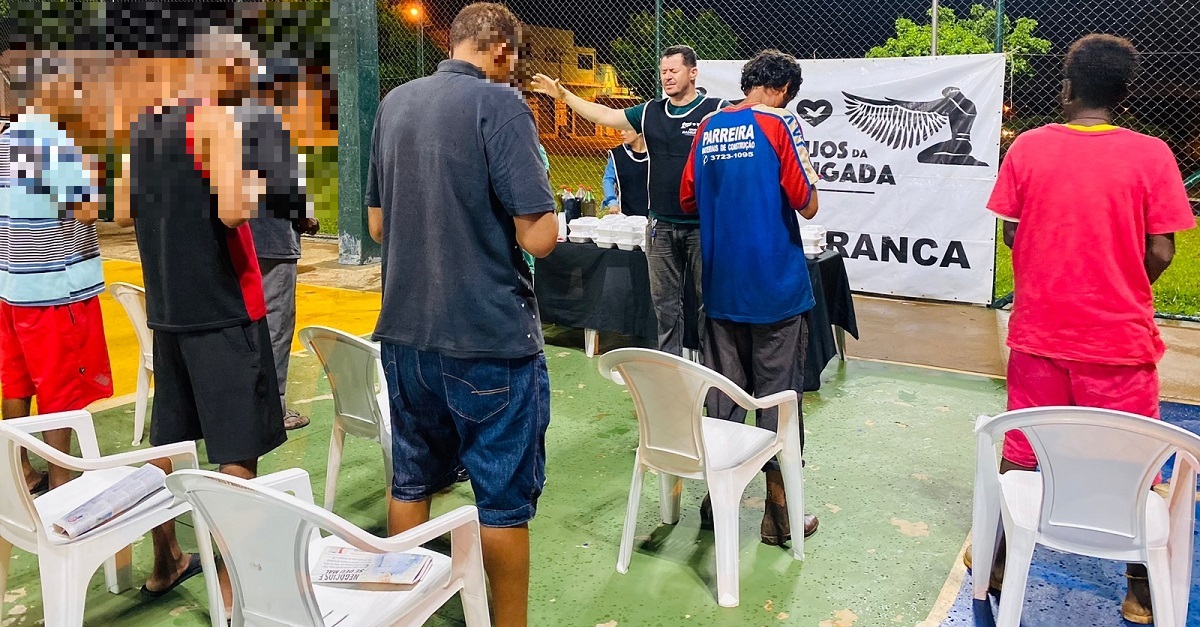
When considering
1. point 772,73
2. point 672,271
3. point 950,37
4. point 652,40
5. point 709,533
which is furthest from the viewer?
point 950,37

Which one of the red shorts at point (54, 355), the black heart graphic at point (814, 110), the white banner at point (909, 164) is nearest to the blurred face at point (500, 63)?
the red shorts at point (54, 355)

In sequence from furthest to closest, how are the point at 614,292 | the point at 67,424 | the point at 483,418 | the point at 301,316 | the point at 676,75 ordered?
the point at 301,316 → the point at 614,292 → the point at 676,75 → the point at 67,424 → the point at 483,418

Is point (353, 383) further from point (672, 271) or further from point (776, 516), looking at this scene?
point (672, 271)

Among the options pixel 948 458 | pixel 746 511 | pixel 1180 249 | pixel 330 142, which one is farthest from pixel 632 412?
pixel 1180 249

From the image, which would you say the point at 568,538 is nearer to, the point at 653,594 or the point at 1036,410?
the point at 653,594

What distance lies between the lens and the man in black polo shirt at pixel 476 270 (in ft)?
7.06

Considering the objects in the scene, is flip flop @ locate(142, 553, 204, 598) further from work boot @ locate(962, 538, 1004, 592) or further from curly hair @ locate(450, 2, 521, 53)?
work boot @ locate(962, 538, 1004, 592)

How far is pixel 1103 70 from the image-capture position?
2.58 m

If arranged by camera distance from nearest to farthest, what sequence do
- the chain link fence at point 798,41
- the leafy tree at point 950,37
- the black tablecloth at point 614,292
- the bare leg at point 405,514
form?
the bare leg at point 405,514
the black tablecloth at point 614,292
the chain link fence at point 798,41
the leafy tree at point 950,37

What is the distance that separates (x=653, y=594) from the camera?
2963mm

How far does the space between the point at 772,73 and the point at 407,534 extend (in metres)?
2.08

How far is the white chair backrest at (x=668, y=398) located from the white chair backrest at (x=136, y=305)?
7.29 feet

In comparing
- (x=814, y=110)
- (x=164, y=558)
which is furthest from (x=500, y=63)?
(x=814, y=110)

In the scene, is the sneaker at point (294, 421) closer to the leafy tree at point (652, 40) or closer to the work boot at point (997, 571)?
the work boot at point (997, 571)
